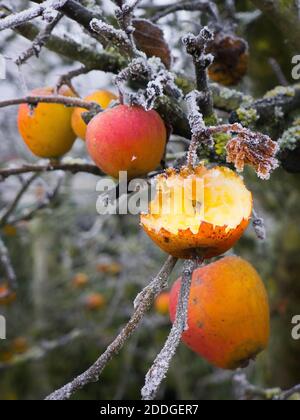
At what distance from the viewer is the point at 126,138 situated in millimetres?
816

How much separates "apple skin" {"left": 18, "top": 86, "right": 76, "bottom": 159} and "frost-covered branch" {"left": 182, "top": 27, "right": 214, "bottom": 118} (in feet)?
1.14

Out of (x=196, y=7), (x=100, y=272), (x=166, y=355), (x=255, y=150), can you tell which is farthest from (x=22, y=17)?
(x=100, y=272)

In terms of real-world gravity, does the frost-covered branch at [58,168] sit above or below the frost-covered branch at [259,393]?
above

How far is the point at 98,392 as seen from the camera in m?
3.51

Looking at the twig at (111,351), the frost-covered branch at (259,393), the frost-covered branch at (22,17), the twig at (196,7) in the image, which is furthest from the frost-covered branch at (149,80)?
the frost-covered branch at (259,393)

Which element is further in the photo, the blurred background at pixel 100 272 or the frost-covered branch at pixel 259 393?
the blurred background at pixel 100 272

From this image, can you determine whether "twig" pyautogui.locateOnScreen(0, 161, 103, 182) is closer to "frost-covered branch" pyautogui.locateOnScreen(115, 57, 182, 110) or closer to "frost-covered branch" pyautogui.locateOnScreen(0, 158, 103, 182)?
"frost-covered branch" pyautogui.locateOnScreen(0, 158, 103, 182)

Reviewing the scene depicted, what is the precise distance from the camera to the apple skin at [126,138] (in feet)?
2.67

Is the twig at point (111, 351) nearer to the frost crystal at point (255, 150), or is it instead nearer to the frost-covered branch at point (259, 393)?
the frost crystal at point (255, 150)

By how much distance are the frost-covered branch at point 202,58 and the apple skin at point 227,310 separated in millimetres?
263

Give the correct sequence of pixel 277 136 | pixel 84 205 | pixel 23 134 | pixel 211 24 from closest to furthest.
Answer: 1. pixel 277 136
2. pixel 23 134
3. pixel 211 24
4. pixel 84 205

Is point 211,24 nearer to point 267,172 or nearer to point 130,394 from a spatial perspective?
point 267,172

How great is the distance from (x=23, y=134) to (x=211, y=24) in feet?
1.65
